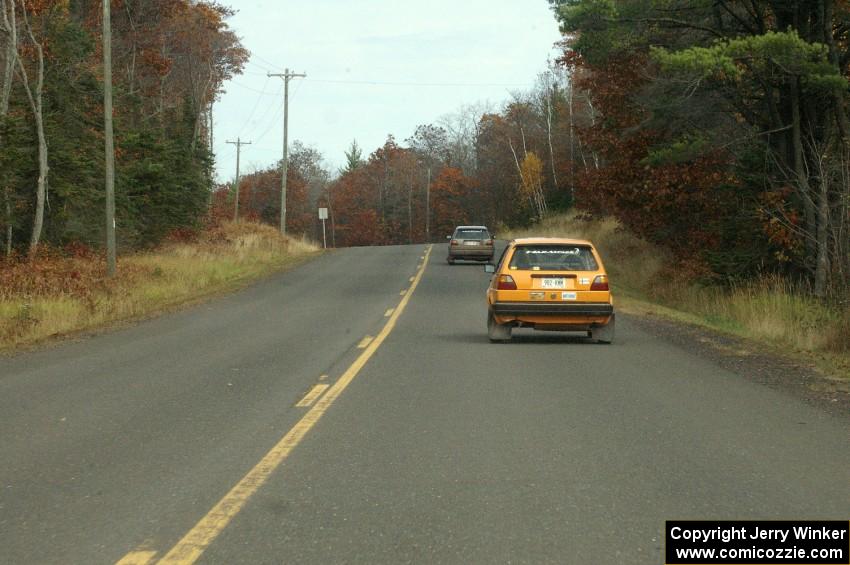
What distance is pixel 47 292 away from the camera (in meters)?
21.3

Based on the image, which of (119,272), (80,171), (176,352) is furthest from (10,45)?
(176,352)

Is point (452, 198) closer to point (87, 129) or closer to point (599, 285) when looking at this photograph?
point (87, 129)

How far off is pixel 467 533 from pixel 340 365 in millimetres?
7267

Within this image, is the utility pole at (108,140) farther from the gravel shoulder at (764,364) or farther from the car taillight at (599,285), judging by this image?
the car taillight at (599,285)

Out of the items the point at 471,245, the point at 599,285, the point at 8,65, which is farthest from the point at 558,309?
the point at 471,245

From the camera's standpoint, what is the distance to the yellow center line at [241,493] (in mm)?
5016

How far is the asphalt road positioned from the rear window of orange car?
1345mm

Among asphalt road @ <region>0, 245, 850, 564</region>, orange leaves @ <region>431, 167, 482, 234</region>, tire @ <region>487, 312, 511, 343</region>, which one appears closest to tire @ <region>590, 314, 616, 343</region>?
asphalt road @ <region>0, 245, 850, 564</region>

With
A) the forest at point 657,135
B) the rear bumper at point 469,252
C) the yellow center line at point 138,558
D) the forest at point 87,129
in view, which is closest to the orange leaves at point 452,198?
the forest at point 87,129

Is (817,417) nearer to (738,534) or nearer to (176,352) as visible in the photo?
(738,534)

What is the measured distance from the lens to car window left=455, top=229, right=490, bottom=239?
3903cm

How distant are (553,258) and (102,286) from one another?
13.0 meters

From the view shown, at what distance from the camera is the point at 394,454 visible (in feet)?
23.8

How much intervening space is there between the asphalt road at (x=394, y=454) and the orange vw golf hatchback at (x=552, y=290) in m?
0.61
